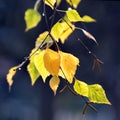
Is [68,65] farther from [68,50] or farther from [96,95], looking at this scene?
[68,50]

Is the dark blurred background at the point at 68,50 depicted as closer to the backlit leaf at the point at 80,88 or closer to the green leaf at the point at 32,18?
the green leaf at the point at 32,18

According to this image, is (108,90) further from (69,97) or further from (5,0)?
(5,0)

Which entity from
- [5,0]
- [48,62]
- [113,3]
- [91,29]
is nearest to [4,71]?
[5,0]

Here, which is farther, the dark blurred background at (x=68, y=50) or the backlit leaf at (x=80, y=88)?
the dark blurred background at (x=68, y=50)

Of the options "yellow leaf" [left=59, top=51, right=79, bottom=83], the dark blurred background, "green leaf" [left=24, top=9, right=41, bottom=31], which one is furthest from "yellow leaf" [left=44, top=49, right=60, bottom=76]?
the dark blurred background

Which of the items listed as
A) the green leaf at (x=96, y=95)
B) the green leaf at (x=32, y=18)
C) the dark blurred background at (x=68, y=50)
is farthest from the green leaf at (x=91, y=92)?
the dark blurred background at (x=68, y=50)

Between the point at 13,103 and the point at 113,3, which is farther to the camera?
the point at 13,103
